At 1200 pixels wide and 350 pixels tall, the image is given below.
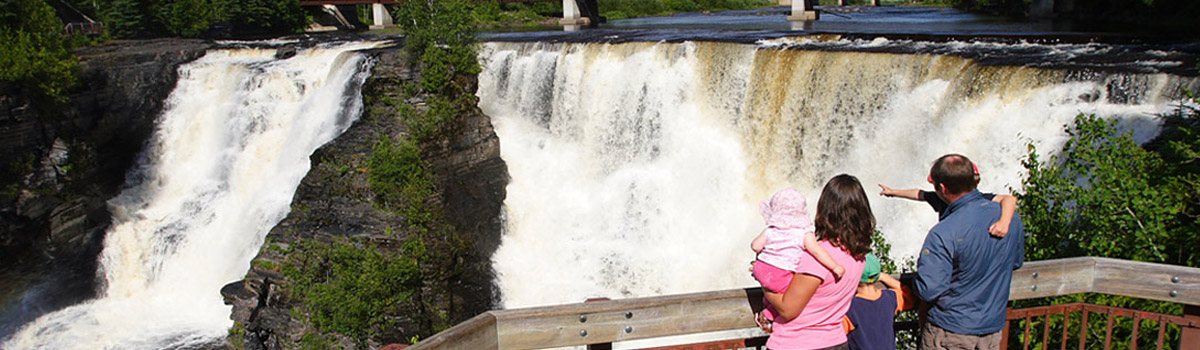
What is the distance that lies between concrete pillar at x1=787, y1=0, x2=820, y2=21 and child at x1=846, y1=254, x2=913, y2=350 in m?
37.6

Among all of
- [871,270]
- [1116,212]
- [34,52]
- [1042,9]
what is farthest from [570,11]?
[871,270]

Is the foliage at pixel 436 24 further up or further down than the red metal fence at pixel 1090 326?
further up

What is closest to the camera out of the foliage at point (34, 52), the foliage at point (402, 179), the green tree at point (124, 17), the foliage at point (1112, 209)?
the foliage at point (1112, 209)

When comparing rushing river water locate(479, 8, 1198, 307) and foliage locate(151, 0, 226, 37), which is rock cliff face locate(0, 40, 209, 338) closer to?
rushing river water locate(479, 8, 1198, 307)

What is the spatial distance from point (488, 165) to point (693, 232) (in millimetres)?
5158

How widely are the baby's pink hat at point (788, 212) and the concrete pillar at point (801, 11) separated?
3778 cm

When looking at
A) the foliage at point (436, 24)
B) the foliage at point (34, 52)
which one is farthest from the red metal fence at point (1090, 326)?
the foliage at point (34, 52)

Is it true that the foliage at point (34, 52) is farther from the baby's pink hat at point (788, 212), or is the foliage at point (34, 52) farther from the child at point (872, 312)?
the child at point (872, 312)

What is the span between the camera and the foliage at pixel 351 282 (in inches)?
586

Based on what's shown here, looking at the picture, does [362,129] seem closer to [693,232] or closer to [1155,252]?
[693,232]

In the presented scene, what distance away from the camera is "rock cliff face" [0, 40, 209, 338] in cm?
2041

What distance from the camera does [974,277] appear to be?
13.8ft

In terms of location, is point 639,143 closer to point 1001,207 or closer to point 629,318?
point 1001,207

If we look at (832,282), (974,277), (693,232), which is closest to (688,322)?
(832,282)
